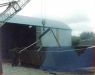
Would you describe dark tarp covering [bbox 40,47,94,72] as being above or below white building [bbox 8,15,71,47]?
below

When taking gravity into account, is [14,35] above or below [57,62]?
above

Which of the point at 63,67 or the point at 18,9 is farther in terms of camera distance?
the point at 18,9

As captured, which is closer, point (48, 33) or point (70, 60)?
point (70, 60)

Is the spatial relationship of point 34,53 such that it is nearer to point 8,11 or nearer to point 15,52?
point 15,52

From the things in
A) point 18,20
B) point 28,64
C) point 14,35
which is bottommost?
point 28,64

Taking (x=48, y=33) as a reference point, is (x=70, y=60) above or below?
below

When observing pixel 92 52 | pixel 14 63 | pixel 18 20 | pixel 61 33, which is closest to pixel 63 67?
pixel 92 52

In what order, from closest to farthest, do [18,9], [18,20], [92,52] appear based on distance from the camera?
[92,52], [18,9], [18,20]

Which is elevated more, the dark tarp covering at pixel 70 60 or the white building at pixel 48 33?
the white building at pixel 48 33

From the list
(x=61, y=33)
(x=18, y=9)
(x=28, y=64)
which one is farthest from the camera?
(x=61, y=33)

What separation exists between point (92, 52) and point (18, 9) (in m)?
7.20

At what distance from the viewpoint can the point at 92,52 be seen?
6418mm

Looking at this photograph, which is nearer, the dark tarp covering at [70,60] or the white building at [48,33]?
the dark tarp covering at [70,60]

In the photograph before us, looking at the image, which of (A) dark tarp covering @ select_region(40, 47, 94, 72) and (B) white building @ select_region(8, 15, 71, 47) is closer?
(A) dark tarp covering @ select_region(40, 47, 94, 72)
